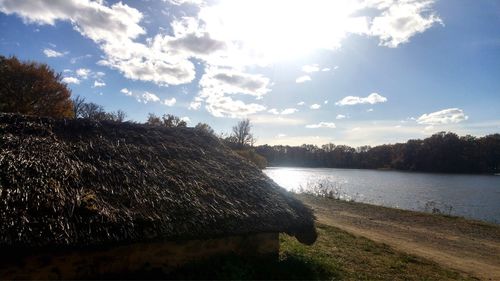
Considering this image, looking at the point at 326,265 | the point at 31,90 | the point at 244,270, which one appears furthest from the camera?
the point at 31,90

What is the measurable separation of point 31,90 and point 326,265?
34848 millimetres

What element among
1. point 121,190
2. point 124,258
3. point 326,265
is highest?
point 121,190

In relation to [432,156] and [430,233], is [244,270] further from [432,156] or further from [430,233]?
[432,156]

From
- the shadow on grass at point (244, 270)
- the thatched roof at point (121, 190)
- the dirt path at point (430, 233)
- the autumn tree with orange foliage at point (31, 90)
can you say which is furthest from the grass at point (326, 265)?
the autumn tree with orange foliage at point (31, 90)

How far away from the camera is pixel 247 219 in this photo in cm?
899

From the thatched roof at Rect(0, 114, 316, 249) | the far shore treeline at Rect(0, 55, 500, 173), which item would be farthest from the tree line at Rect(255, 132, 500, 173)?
the thatched roof at Rect(0, 114, 316, 249)

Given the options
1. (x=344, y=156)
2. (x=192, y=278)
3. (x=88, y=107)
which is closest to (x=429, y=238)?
(x=192, y=278)

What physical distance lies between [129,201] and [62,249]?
1551 mm

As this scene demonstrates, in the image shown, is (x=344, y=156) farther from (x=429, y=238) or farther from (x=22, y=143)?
(x=22, y=143)

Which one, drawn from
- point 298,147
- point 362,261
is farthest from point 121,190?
point 298,147

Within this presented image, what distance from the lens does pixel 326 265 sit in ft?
33.9

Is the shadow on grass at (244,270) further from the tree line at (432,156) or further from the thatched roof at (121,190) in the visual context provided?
the tree line at (432,156)

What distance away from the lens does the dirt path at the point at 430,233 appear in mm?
13289

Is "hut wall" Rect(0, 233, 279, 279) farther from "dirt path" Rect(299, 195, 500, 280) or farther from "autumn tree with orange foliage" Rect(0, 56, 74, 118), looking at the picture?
"autumn tree with orange foliage" Rect(0, 56, 74, 118)
